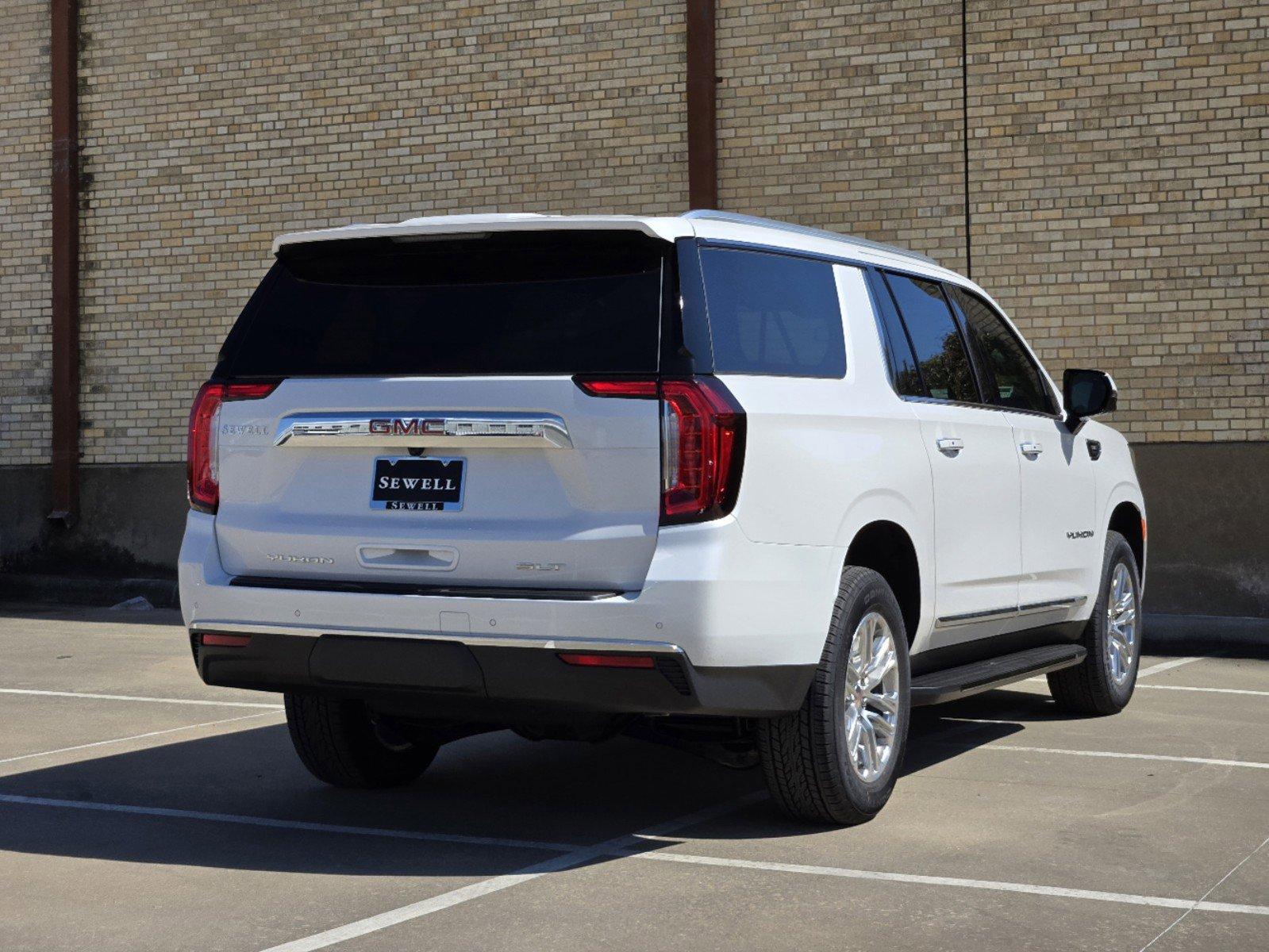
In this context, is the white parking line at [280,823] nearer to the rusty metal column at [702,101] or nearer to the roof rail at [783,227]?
the roof rail at [783,227]

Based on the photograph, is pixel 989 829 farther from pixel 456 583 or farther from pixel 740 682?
pixel 456 583

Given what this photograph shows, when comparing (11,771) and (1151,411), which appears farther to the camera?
(1151,411)

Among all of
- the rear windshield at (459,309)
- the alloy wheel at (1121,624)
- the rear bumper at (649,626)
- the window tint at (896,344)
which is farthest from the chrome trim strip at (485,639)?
the alloy wheel at (1121,624)

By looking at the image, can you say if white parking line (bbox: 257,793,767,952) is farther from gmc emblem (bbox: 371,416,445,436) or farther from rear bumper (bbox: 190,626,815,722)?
gmc emblem (bbox: 371,416,445,436)

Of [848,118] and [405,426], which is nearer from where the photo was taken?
[405,426]

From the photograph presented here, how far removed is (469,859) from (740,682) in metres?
1.04

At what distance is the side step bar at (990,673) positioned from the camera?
614 centimetres

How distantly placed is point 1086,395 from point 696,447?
11.2 feet

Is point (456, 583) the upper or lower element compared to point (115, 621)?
upper

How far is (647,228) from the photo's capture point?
5250 millimetres

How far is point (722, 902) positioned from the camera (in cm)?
473

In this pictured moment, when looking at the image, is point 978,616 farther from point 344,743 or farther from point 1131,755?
point 344,743

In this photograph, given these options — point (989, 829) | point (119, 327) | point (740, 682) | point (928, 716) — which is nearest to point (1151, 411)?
point (928, 716)

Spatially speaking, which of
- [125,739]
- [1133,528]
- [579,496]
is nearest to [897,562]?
[579,496]
